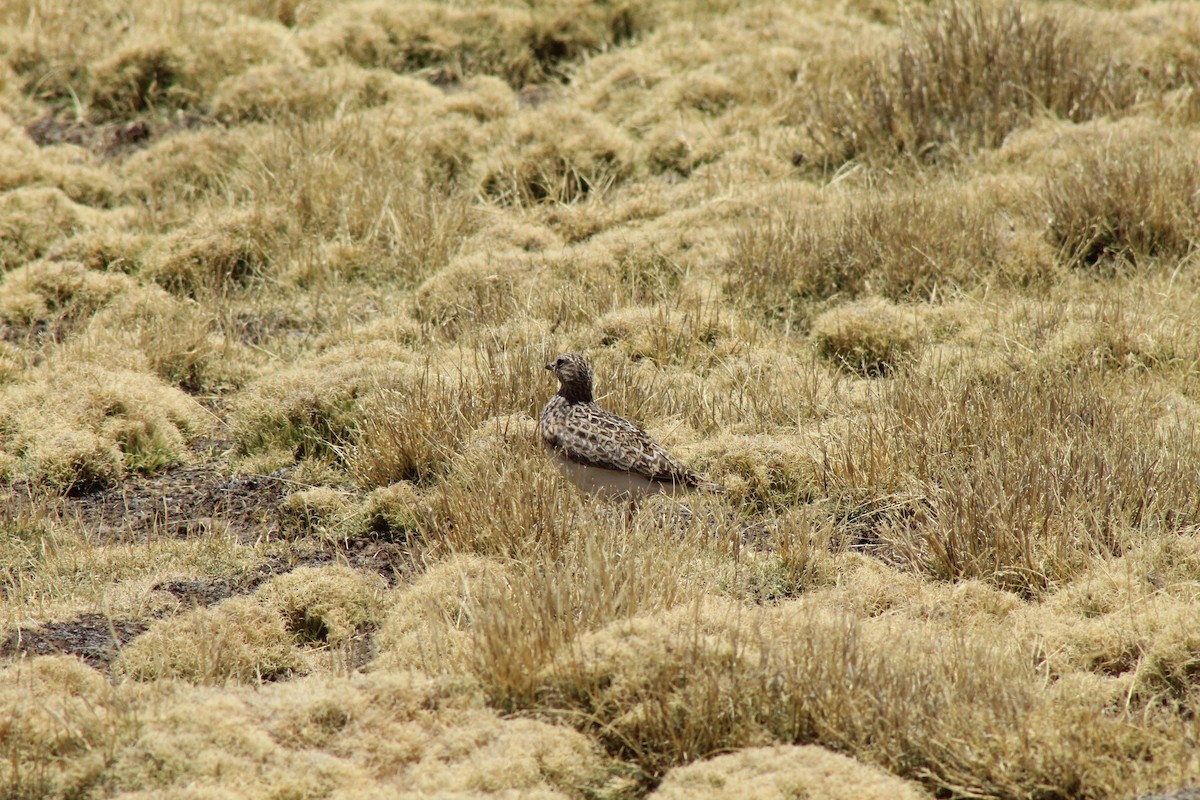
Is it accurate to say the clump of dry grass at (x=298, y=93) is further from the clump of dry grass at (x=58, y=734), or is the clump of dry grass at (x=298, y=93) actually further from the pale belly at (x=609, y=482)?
the clump of dry grass at (x=58, y=734)

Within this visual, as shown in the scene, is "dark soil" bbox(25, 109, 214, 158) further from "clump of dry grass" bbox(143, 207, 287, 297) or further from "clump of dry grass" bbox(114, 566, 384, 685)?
"clump of dry grass" bbox(114, 566, 384, 685)

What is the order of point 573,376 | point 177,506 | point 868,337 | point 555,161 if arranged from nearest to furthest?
point 573,376, point 177,506, point 868,337, point 555,161

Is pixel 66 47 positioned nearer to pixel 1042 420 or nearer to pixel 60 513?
pixel 60 513

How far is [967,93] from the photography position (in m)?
9.17

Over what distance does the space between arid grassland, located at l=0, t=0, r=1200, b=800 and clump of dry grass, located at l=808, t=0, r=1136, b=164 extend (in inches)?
1.4

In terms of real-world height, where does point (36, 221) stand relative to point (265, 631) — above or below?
above

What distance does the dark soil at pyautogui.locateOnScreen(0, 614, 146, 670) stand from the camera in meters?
4.64

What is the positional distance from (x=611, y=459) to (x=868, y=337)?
2280mm

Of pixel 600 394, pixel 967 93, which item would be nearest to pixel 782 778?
pixel 600 394

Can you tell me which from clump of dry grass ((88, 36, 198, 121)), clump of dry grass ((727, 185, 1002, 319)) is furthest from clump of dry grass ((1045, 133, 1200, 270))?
clump of dry grass ((88, 36, 198, 121))

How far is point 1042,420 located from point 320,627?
3425mm

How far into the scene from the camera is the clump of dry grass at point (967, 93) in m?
9.08

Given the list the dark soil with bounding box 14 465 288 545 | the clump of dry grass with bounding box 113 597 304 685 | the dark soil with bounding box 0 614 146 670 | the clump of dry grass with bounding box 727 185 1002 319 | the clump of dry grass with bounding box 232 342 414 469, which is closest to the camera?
the clump of dry grass with bounding box 113 597 304 685

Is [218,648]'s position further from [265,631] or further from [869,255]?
[869,255]
